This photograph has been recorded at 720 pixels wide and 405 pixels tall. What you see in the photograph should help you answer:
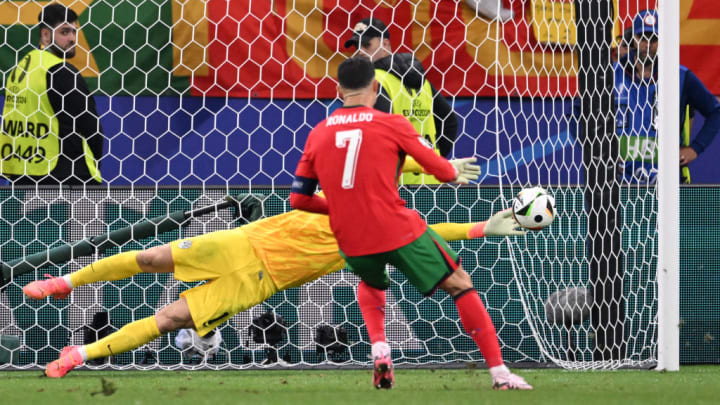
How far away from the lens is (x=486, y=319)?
4219mm

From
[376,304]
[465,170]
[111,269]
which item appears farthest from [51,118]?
[465,170]

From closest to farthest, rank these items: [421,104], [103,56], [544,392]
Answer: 1. [544,392]
2. [421,104]
3. [103,56]

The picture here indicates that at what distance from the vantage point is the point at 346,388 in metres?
4.34

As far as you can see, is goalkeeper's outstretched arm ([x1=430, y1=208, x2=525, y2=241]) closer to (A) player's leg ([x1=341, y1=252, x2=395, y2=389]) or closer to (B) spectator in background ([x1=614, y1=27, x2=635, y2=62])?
(A) player's leg ([x1=341, y1=252, x2=395, y2=389])

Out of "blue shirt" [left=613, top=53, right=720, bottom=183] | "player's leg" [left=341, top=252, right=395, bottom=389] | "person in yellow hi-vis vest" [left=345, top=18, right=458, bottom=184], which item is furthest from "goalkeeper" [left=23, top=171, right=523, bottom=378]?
"blue shirt" [left=613, top=53, right=720, bottom=183]

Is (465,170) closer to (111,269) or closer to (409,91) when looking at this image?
(111,269)

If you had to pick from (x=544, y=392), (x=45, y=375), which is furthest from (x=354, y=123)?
(x=45, y=375)

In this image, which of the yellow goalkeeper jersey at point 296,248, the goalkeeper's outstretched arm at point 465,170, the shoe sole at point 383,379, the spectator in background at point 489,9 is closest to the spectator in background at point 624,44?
the spectator in background at point 489,9

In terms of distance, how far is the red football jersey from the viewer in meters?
4.14

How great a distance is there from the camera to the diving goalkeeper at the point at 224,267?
504cm

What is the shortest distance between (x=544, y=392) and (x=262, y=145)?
13.8 ft

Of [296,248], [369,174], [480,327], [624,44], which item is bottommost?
→ [480,327]

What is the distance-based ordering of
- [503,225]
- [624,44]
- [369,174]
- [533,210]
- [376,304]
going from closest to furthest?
[369,174] < [376,304] < [533,210] < [503,225] < [624,44]

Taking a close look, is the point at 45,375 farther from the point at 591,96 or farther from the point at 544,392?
the point at 591,96
